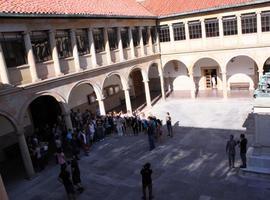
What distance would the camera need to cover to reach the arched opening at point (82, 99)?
896 inches

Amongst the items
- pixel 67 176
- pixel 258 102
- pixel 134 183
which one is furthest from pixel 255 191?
pixel 67 176

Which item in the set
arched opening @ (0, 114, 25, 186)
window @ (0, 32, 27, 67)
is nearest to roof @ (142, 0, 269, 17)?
window @ (0, 32, 27, 67)

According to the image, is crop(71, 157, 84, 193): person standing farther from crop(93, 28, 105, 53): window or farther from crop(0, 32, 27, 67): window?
crop(93, 28, 105, 53): window

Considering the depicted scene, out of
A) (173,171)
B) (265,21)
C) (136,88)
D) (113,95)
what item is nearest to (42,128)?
(113,95)

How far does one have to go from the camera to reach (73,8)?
19.0m

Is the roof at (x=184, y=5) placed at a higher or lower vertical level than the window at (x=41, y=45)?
higher

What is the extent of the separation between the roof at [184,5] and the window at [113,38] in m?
5.87

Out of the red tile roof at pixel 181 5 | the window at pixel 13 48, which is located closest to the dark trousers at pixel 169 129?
the window at pixel 13 48

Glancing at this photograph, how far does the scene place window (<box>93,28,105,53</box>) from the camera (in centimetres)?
2058

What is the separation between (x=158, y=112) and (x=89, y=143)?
26.3 feet

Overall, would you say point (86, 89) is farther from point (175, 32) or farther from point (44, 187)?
point (44, 187)

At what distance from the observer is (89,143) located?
716 inches

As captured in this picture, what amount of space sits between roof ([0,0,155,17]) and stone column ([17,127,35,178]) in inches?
213

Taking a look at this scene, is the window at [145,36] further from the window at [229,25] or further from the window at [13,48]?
the window at [13,48]
